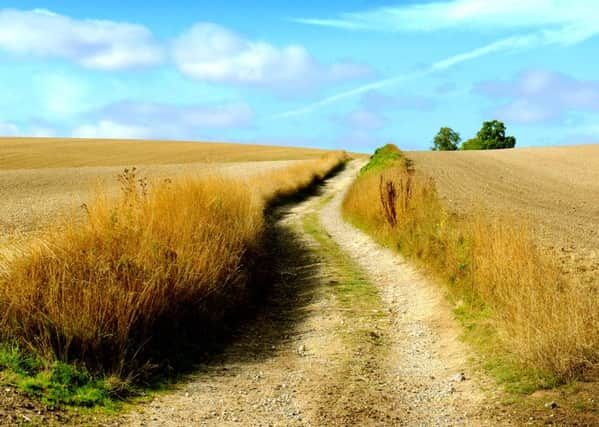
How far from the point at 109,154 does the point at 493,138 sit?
49.1 meters

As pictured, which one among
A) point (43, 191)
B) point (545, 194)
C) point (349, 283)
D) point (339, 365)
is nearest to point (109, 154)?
point (43, 191)

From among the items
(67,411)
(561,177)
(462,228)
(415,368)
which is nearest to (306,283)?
(462,228)

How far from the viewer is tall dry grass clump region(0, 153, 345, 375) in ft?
22.6

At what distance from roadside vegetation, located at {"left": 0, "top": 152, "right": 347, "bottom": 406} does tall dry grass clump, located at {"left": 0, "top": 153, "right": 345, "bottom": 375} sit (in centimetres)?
1

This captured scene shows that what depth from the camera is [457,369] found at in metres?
7.63

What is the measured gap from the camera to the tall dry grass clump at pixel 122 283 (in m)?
6.90

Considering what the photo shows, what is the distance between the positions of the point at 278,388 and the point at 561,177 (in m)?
34.9

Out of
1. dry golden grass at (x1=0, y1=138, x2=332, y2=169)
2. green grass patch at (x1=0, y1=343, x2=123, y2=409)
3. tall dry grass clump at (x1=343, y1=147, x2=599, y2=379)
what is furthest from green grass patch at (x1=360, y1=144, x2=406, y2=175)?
dry golden grass at (x1=0, y1=138, x2=332, y2=169)

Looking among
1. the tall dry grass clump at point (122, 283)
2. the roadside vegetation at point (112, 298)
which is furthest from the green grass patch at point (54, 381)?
the tall dry grass clump at point (122, 283)

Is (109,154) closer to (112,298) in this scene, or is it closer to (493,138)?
(493,138)

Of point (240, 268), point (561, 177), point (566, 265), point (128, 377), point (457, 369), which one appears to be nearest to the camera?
point (128, 377)

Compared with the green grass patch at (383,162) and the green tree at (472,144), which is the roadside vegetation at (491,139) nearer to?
the green tree at (472,144)

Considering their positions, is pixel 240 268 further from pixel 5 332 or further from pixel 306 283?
pixel 5 332

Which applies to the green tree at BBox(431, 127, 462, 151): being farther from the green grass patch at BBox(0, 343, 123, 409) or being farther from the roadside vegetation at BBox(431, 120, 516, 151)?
the green grass patch at BBox(0, 343, 123, 409)
